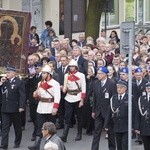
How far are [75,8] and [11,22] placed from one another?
1320 cm

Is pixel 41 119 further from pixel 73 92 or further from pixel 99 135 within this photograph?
pixel 99 135

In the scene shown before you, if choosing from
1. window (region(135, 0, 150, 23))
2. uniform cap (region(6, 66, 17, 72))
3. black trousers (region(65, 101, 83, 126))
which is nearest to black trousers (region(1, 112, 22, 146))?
uniform cap (region(6, 66, 17, 72))

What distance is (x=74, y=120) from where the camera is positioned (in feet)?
57.5

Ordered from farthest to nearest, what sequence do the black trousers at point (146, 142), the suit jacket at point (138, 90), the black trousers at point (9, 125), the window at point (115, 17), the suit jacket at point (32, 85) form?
the window at point (115, 17) < the suit jacket at point (32, 85) < the black trousers at point (9, 125) < the suit jacket at point (138, 90) < the black trousers at point (146, 142)

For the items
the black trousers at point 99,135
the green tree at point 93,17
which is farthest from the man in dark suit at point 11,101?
the green tree at point 93,17

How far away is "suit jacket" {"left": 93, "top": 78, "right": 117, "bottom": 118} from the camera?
14.3m

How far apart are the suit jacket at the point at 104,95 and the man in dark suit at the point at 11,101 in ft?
5.81

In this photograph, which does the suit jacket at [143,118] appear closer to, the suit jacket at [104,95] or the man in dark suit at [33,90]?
→ the suit jacket at [104,95]

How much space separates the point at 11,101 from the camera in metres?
15.1

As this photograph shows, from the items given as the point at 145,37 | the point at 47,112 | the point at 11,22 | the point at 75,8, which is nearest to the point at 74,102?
the point at 47,112

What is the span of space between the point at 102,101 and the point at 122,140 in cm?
123

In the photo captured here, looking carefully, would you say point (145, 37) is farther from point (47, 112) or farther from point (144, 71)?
point (47, 112)

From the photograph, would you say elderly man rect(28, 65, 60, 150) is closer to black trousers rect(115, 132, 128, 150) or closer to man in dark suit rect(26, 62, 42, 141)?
man in dark suit rect(26, 62, 42, 141)

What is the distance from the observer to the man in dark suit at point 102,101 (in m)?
14.2
